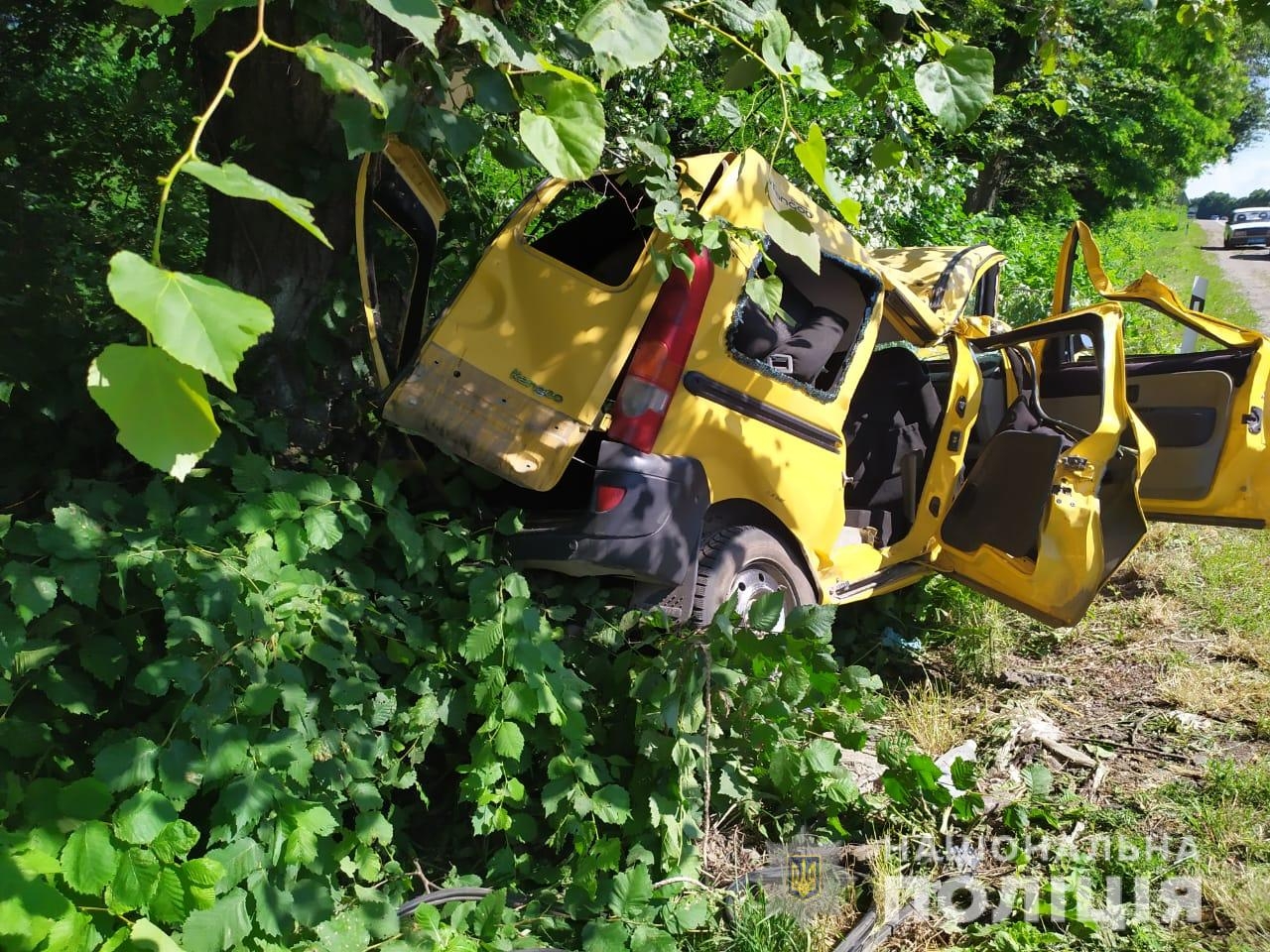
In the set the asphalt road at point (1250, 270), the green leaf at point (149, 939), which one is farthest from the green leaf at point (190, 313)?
the asphalt road at point (1250, 270)

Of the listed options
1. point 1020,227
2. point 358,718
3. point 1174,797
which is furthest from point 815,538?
point 1020,227

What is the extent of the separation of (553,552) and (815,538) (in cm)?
137

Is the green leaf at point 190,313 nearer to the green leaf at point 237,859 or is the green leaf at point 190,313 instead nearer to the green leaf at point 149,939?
the green leaf at point 149,939

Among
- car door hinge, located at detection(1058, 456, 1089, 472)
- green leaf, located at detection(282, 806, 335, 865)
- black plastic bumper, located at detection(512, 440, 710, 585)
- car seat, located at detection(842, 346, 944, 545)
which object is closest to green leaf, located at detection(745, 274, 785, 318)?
black plastic bumper, located at detection(512, 440, 710, 585)

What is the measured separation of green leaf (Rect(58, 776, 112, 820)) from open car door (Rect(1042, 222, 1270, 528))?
4890mm

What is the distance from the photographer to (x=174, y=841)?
83.4 inches

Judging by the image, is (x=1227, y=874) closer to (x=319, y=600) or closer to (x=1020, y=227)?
(x=319, y=600)

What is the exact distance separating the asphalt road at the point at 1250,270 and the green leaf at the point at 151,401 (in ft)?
55.7

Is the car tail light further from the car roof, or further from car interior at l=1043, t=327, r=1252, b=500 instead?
car interior at l=1043, t=327, r=1252, b=500

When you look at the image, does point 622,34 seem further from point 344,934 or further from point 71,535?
point 344,934

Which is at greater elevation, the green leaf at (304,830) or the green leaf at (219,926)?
the green leaf at (304,830)

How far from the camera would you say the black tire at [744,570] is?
12.6ft

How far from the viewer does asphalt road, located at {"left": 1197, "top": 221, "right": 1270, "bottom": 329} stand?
18.1m

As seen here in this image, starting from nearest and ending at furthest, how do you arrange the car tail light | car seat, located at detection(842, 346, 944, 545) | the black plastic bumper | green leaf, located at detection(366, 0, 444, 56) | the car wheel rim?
green leaf, located at detection(366, 0, 444, 56)
the black plastic bumper
the car tail light
the car wheel rim
car seat, located at detection(842, 346, 944, 545)
